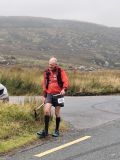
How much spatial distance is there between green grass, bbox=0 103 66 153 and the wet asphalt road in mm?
357

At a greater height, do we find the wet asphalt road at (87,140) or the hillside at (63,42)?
the wet asphalt road at (87,140)

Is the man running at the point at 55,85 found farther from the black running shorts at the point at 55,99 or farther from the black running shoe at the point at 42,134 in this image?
the black running shoe at the point at 42,134

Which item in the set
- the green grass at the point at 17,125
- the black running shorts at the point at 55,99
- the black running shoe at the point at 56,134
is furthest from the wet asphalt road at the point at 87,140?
the black running shorts at the point at 55,99

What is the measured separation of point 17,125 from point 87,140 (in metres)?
1.80

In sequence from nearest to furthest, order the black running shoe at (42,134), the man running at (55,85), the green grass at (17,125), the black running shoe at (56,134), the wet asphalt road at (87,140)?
the wet asphalt road at (87,140) < the green grass at (17,125) < the black running shoe at (42,134) < the black running shoe at (56,134) < the man running at (55,85)

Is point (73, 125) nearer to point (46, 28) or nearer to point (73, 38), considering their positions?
point (73, 38)

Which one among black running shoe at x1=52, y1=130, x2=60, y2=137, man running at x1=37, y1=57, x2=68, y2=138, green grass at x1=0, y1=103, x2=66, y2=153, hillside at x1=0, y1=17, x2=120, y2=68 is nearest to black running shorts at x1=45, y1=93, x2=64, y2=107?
man running at x1=37, y1=57, x2=68, y2=138

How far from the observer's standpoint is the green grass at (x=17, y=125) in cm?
1112

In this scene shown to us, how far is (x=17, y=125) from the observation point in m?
12.3

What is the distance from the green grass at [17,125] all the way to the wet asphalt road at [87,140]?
1.17 feet

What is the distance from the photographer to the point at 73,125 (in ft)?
44.7

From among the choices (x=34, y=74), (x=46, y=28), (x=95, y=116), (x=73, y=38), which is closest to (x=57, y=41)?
(x=73, y=38)

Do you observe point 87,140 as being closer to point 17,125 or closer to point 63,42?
point 17,125

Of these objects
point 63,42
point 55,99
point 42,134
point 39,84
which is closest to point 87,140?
point 42,134
